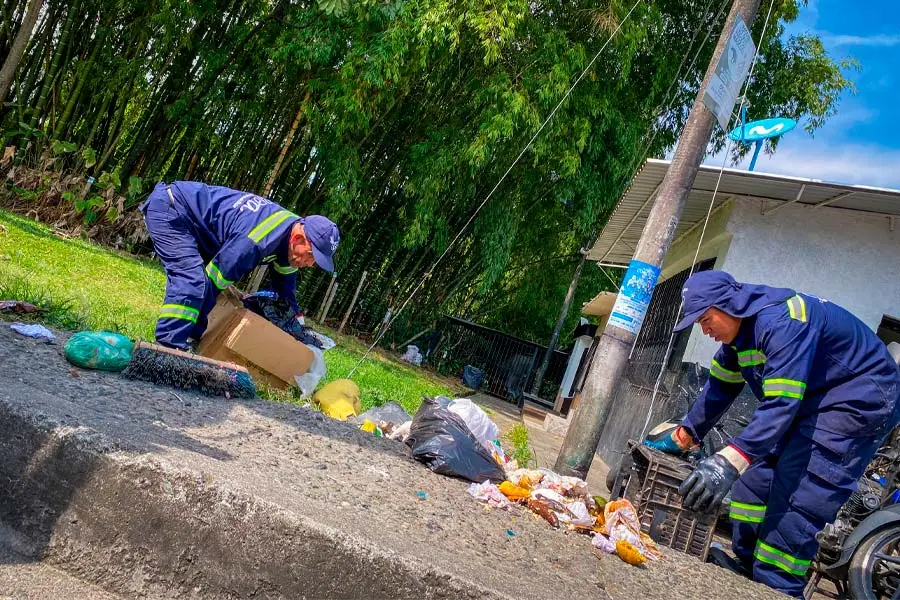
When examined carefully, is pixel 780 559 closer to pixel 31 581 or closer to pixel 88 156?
pixel 31 581

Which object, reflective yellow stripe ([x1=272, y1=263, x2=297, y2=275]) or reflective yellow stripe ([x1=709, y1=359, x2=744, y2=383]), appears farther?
reflective yellow stripe ([x1=272, y1=263, x2=297, y2=275])

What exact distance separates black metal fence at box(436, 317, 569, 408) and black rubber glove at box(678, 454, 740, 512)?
14781 millimetres

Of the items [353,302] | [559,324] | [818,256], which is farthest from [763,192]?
[353,302]

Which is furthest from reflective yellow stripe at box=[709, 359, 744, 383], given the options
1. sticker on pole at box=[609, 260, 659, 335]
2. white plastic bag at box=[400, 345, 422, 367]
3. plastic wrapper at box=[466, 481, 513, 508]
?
white plastic bag at box=[400, 345, 422, 367]

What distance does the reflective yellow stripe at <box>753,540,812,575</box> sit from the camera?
3.57 meters

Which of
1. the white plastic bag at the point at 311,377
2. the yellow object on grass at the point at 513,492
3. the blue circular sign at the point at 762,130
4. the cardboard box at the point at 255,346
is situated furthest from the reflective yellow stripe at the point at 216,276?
the blue circular sign at the point at 762,130

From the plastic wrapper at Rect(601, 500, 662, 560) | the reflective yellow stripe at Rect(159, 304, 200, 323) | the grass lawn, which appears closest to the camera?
the plastic wrapper at Rect(601, 500, 662, 560)

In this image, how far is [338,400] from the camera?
5.30 m

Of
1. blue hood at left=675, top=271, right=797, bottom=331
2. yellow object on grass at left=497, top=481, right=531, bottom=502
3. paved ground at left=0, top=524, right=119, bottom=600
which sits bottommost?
paved ground at left=0, top=524, right=119, bottom=600

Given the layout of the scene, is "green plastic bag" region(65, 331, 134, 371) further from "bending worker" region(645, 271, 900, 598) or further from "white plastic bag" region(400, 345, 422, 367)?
"white plastic bag" region(400, 345, 422, 367)

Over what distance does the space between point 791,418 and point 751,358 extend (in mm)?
457

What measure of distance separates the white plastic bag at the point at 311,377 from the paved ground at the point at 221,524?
188cm

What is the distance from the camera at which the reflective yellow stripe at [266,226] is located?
14.7 ft

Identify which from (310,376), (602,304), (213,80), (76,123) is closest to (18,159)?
(76,123)
